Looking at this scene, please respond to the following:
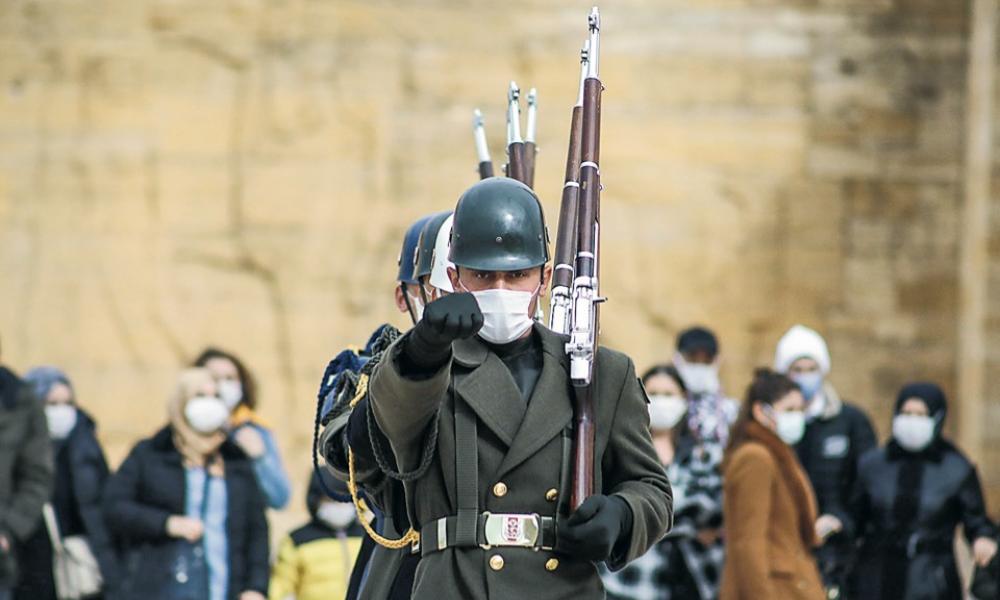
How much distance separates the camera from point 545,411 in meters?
5.62

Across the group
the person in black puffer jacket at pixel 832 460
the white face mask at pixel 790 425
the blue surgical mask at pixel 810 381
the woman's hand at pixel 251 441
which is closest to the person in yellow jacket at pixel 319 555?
the woman's hand at pixel 251 441

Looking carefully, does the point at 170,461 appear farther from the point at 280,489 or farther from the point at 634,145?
the point at 634,145

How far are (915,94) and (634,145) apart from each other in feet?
6.06

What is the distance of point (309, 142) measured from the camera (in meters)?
16.1

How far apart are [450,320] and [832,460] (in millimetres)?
7282

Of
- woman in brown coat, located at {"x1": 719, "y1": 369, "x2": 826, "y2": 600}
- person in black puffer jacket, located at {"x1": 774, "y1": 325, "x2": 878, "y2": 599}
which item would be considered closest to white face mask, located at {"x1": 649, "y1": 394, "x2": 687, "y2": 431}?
woman in brown coat, located at {"x1": 719, "y1": 369, "x2": 826, "y2": 600}

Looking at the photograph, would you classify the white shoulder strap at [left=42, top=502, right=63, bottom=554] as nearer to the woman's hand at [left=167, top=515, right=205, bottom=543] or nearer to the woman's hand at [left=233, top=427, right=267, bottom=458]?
the woman's hand at [left=233, top=427, right=267, bottom=458]

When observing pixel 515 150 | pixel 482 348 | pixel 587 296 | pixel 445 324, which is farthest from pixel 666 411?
pixel 445 324

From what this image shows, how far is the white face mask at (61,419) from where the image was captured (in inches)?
481

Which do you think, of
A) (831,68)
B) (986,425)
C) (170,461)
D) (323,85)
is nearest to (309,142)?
(323,85)

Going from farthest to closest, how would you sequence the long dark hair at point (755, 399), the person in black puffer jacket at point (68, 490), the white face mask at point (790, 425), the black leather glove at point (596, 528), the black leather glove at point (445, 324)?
1. the white face mask at point (790, 425)
2. the person in black puffer jacket at point (68, 490)
3. the long dark hair at point (755, 399)
4. the black leather glove at point (596, 528)
5. the black leather glove at point (445, 324)

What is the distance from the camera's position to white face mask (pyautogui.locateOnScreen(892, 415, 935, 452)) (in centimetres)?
1176

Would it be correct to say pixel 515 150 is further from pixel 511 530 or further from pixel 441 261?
pixel 511 530

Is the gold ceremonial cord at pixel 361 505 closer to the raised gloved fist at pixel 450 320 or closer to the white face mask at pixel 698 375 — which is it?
the raised gloved fist at pixel 450 320
